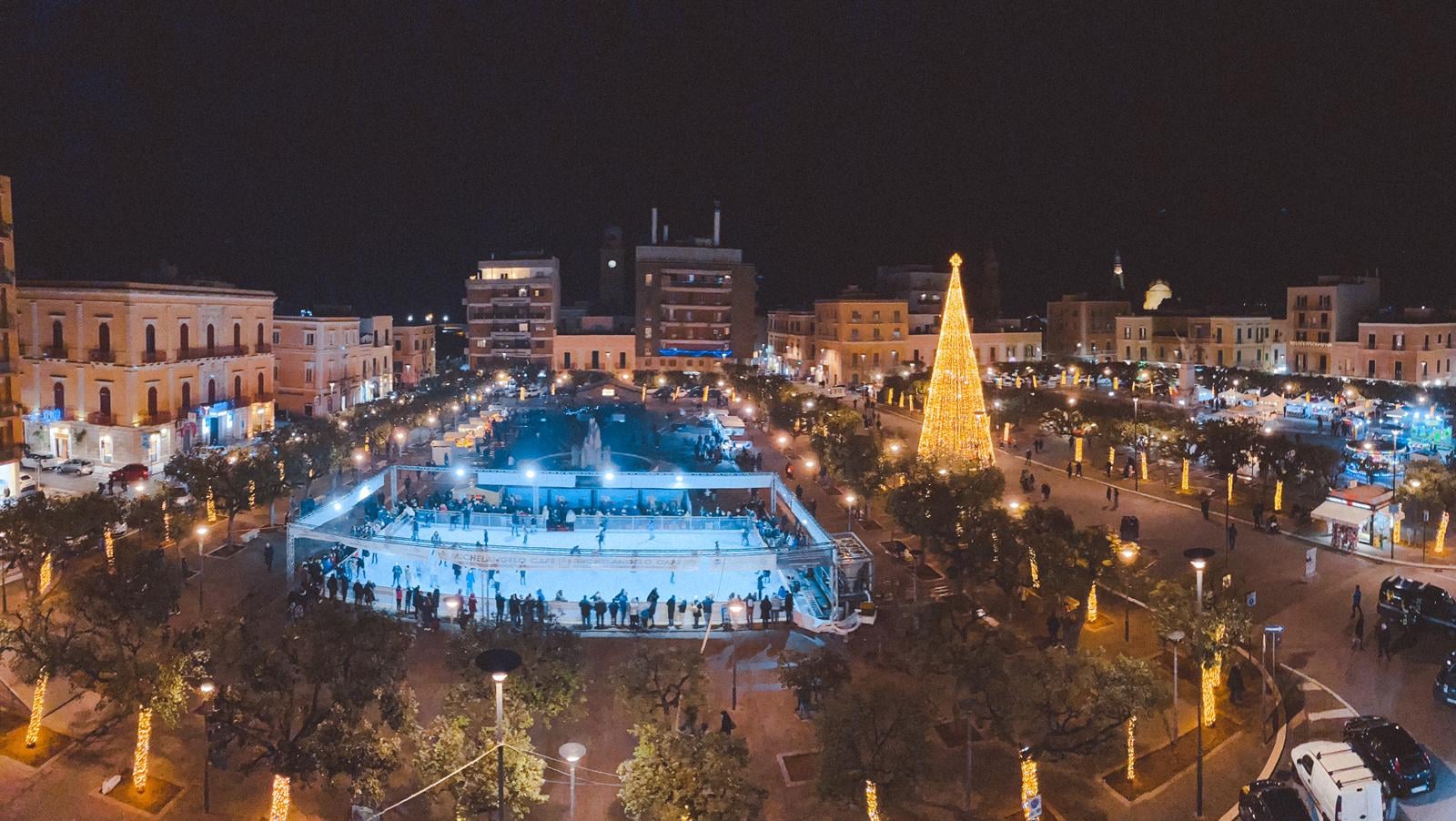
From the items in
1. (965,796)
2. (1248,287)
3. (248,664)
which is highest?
(1248,287)

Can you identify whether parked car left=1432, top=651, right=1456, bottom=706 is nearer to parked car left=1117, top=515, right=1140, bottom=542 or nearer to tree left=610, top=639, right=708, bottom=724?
parked car left=1117, top=515, right=1140, bottom=542

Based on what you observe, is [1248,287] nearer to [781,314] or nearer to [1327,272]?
[1327,272]

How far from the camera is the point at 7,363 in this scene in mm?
27859

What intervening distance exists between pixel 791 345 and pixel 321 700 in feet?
197

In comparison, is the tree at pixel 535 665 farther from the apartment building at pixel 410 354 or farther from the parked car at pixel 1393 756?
the apartment building at pixel 410 354

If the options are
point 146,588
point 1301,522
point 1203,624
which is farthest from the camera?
point 1301,522

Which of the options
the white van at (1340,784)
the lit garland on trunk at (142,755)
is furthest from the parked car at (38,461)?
the white van at (1340,784)

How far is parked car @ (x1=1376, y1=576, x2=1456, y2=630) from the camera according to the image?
17797mm

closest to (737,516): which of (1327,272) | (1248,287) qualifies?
(1327,272)

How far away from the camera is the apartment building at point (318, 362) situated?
49.2 metres

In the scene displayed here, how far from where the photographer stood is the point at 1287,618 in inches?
752

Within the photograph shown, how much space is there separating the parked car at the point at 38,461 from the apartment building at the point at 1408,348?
61.9 metres

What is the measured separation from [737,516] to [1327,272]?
5765 cm

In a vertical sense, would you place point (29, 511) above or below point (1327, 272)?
below
